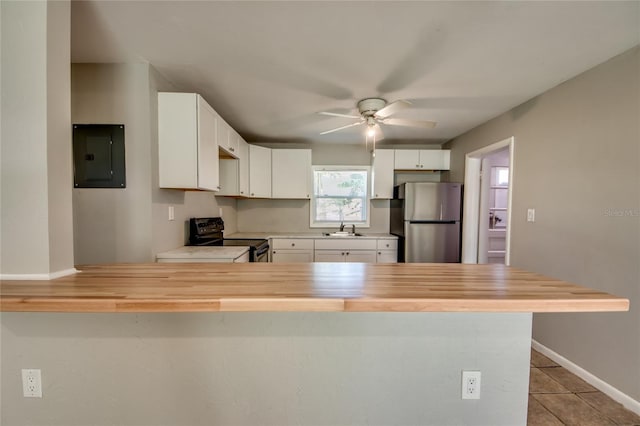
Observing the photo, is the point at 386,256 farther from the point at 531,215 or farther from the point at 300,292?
the point at 300,292

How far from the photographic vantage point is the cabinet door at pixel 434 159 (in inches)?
153

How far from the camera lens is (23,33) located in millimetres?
1096

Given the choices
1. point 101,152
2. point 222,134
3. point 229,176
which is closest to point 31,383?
point 101,152

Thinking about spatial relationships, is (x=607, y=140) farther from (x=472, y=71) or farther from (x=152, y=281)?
(x=152, y=281)

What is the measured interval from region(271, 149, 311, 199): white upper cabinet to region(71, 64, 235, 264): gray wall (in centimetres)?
202

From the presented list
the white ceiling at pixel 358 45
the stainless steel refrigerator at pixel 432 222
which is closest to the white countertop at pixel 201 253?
the white ceiling at pixel 358 45

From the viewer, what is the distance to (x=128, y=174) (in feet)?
6.19

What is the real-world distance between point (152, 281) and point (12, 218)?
2.32ft

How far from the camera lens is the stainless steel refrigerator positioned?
3439mm

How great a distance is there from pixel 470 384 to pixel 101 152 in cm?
277

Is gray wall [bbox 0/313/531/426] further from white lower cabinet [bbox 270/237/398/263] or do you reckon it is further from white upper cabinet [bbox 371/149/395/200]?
white upper cabinet [bbox 371/149/395/200]

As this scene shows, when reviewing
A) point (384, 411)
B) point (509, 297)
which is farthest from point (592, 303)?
point (384, 411)

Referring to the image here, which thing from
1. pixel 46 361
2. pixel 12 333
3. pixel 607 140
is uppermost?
pixel 607 140

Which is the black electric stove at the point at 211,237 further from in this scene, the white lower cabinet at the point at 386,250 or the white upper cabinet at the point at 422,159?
the white upper cabinet at the point at 422,159
